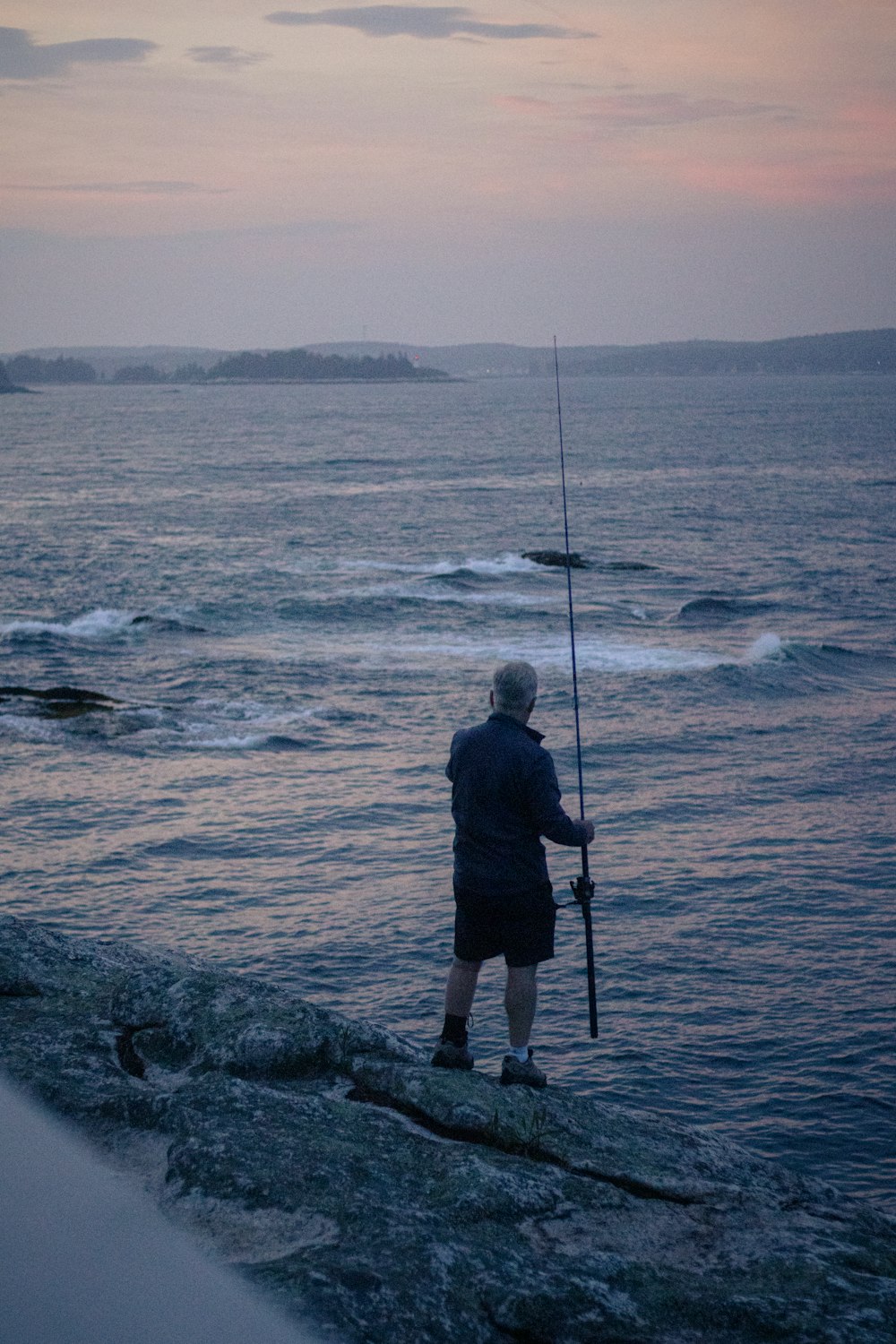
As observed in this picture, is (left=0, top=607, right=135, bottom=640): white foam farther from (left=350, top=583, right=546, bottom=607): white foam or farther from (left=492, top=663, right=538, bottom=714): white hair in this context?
(left=492, top=663, right=538, bottom=714): white hair

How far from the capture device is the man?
480cm

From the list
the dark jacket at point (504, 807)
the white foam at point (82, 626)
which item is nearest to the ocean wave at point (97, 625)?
the white foam at point (82, 626)

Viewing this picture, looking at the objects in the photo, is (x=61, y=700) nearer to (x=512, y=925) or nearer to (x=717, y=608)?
(x=717, y=608)

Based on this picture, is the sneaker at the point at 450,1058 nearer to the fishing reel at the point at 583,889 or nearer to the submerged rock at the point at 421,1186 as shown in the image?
the submerged rock at the point at 421,1186

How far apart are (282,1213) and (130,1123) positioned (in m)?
0.74

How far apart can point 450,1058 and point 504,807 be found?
3.23 feet

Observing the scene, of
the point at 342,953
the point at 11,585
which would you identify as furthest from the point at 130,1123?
the point at 11,585

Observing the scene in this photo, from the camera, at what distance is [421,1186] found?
12.9 feet

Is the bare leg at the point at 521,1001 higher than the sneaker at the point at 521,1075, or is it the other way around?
the bare leg at the point at 521,1001

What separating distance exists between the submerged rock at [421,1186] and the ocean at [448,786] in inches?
166

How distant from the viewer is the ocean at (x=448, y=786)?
1002cm

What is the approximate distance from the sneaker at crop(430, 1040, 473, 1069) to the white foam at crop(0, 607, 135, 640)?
22479 millimetres

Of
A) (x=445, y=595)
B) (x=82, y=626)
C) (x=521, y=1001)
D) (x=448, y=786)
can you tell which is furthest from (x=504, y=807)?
(x=445, y=595)

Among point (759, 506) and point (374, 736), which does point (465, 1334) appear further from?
point (759, 506)
